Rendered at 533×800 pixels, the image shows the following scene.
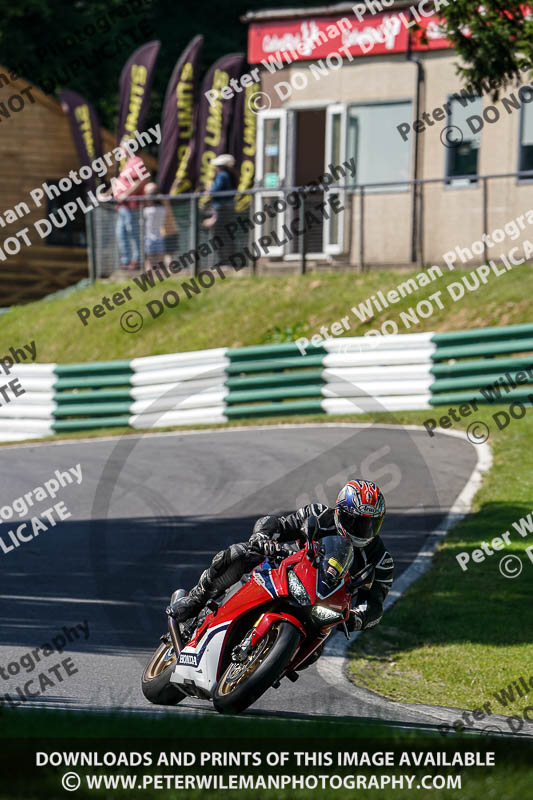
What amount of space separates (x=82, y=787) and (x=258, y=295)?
17407 mm

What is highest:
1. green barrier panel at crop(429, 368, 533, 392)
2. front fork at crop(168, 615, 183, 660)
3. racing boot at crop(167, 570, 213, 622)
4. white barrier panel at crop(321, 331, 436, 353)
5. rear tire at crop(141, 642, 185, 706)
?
racing boot at crop(167, 570, 213, 622)

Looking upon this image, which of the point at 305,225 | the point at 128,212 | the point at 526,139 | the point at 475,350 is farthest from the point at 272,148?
the point at 475,350

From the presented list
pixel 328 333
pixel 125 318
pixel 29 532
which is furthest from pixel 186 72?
pixel 29 532

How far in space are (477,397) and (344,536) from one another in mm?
9665

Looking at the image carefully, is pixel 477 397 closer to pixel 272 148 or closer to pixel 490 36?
pixel 490 36

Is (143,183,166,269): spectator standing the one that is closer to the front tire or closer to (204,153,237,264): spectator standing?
(204,153,237,264): spectator standing

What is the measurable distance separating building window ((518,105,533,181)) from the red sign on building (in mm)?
2124

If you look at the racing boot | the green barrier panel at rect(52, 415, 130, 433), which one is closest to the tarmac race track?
the racing boot

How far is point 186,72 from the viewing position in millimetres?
26281

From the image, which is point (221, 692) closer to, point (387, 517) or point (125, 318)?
point (387, 517)

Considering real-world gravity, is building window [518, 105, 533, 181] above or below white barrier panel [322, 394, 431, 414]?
above

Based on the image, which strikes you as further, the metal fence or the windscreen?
the metal fence

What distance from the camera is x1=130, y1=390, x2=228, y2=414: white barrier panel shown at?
17500mm

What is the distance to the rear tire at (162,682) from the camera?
23.1 feet
